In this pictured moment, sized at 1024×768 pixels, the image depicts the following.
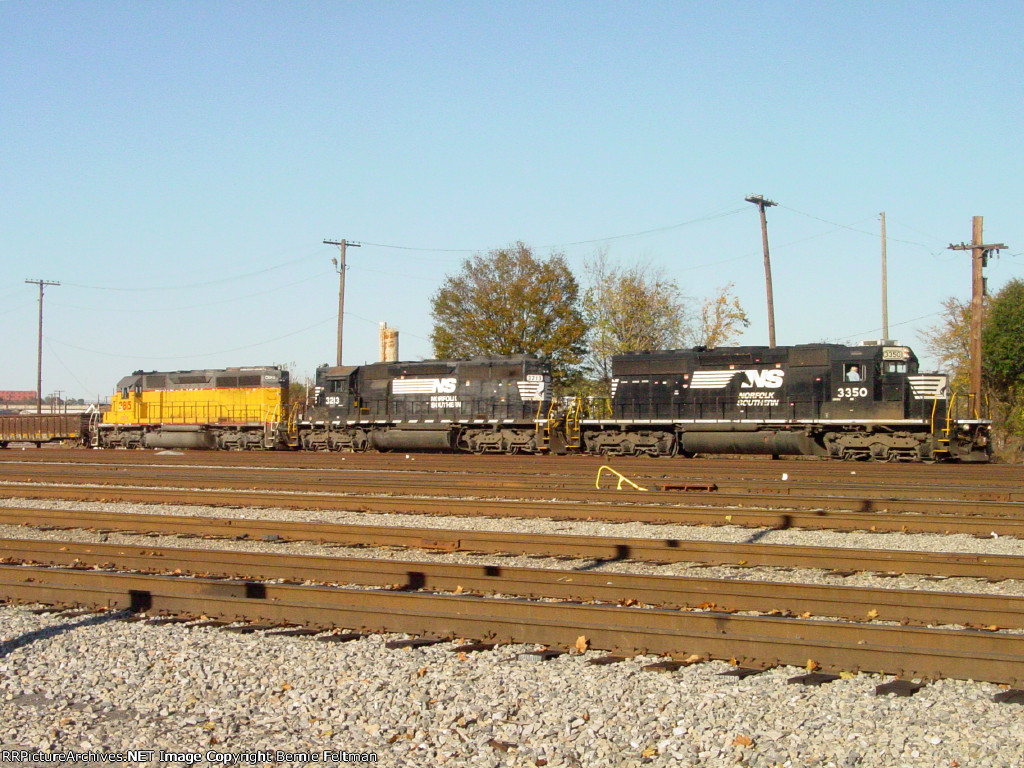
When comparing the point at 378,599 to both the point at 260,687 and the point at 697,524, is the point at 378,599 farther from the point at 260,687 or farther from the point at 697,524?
the point at 697,524

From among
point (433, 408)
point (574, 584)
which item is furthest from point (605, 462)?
point (574, 584)

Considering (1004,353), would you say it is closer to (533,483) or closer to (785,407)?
(785,407)

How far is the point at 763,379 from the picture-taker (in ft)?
81.5

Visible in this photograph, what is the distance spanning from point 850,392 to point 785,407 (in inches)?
66.7

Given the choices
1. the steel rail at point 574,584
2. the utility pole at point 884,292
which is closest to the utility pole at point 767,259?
the utility pole at point 884,292

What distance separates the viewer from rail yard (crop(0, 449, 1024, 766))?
4.80m

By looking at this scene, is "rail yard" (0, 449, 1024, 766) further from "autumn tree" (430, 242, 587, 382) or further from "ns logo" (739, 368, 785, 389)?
"autumn tree" (430, 242, 587, 382)

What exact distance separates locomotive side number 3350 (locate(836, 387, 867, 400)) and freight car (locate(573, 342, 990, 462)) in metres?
0.02

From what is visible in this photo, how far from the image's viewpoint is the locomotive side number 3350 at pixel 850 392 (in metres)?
23.2

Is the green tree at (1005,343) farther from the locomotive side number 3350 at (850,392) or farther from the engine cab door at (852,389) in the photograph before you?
the locomotive side number 3350 at (850,392)

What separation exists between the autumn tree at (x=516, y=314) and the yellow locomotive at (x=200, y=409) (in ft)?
41.9

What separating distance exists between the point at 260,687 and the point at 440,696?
1118 mm

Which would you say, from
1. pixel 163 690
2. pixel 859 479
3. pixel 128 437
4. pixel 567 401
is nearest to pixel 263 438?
pixel 128 437

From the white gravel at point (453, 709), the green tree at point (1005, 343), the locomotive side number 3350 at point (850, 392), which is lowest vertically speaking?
the white gravel at point (453, 709)
